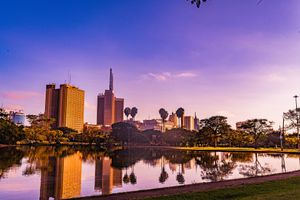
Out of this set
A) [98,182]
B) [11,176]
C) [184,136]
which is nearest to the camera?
[98,182]

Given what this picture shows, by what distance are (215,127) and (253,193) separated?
76360mm

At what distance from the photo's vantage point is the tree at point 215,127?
87562 millimetres

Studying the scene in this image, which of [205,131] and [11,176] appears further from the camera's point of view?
[205,131]

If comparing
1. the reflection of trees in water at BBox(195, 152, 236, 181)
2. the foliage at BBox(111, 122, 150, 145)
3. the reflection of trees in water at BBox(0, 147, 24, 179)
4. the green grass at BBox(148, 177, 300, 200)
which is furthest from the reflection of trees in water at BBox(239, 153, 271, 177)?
the foliage at BBox(111, 122, 150, 145)

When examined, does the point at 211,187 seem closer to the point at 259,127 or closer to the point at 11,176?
the point at 11,176

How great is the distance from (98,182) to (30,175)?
227 inches

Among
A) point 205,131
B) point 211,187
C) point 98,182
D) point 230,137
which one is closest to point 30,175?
point 98,182

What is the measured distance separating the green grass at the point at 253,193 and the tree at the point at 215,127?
72267 millimetres

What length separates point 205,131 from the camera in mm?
87875

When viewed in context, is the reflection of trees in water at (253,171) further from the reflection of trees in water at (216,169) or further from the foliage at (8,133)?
the foliage at (8,133)

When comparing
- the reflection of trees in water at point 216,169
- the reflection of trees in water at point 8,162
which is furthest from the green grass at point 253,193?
the reflection of trees in water at point 8,162

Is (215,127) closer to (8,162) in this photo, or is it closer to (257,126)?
(257,126)

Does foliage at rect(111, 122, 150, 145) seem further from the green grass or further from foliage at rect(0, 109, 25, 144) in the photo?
the green grass

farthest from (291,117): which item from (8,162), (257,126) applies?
(8,162)
